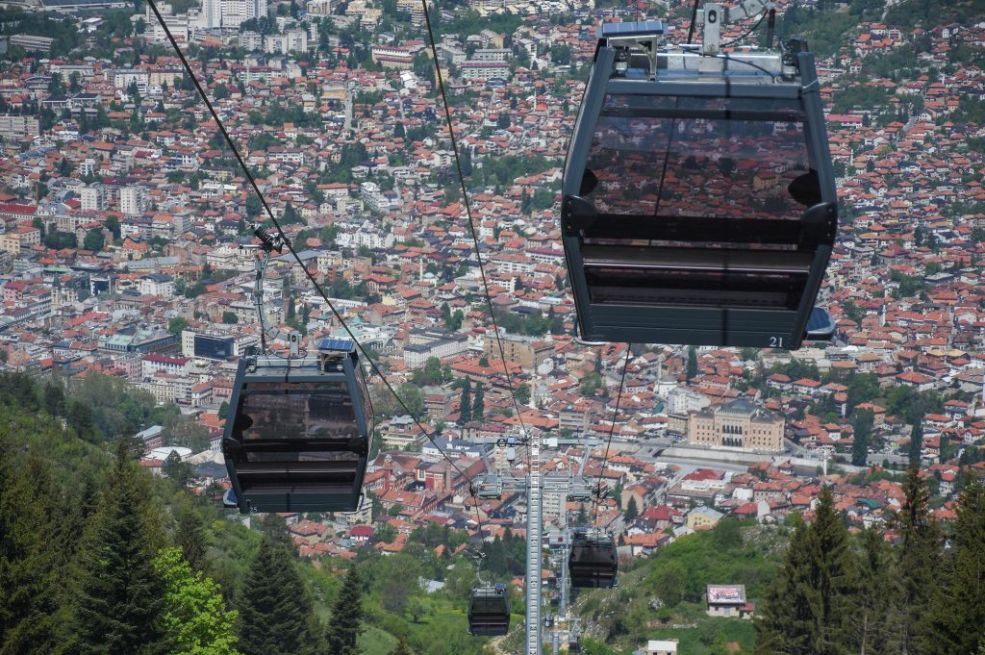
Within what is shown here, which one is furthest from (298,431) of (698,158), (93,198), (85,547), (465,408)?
(93,198)

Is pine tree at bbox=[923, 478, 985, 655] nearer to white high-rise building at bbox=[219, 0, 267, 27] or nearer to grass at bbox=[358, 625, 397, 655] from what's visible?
grass at bbox=[358, 625, 397, 655]

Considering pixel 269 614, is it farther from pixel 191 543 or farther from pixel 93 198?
pixel 93 198

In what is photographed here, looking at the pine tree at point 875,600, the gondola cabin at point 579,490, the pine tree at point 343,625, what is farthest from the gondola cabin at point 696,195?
the pine tree at point 343,625

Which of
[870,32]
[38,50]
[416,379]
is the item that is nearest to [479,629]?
[416,379]

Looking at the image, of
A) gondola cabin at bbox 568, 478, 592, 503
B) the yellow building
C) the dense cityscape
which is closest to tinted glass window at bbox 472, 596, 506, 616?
gondola cabin at bbox 568, 478, 592, 503

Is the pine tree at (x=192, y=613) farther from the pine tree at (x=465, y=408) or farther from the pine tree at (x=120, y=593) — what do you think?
the pine tree at (x=465, y=408)
